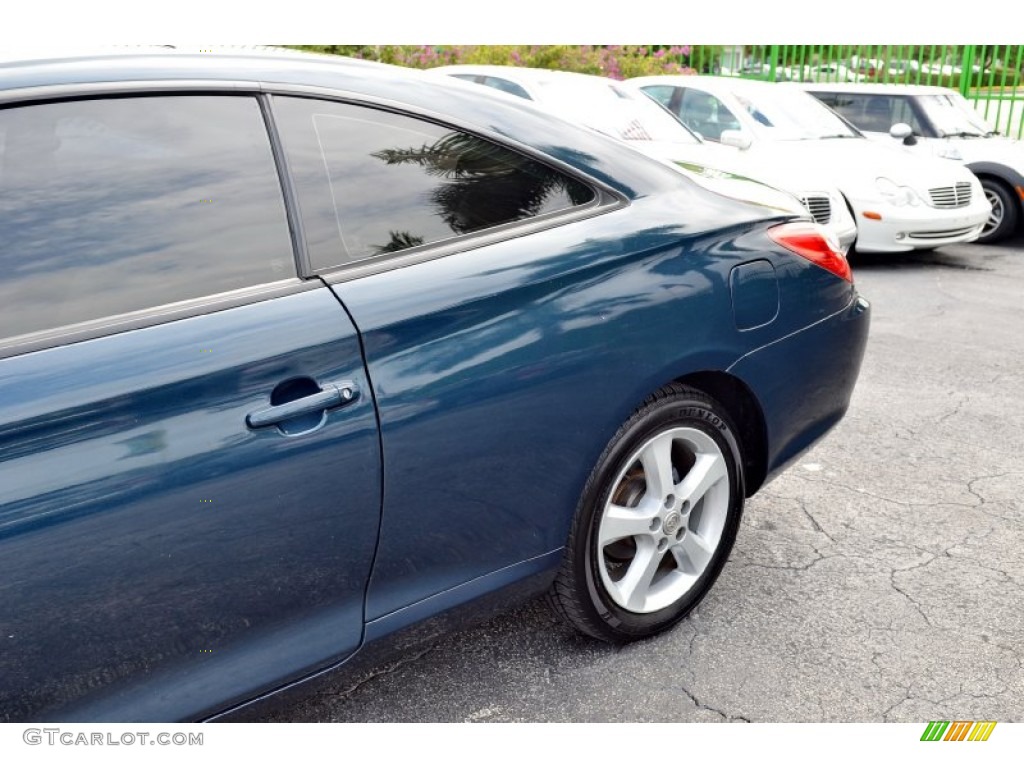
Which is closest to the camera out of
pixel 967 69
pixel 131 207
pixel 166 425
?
pixel 166 425

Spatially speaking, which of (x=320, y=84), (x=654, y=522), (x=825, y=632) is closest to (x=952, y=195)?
(x=825, y=632)

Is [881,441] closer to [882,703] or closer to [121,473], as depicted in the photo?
[882,703]

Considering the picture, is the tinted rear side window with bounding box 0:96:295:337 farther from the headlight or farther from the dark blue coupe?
the headlight

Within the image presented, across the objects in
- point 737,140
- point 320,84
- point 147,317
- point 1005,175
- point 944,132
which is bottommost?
point 1005,175

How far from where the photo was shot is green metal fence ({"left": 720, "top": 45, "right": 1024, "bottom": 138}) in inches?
551

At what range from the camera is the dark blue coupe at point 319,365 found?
171 centimetres

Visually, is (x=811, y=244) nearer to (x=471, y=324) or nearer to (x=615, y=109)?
(x=471, y=324)

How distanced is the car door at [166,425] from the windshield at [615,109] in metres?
5.87

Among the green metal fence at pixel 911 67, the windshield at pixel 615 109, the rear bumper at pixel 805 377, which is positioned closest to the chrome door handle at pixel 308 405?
the rear bumper at pixel 805 377

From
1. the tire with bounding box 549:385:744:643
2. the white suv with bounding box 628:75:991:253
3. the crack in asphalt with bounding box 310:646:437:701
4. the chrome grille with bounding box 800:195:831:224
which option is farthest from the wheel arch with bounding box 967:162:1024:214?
the crack in asphalt with bounding box 310:646:437:701

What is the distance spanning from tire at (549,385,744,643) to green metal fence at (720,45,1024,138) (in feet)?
42.2

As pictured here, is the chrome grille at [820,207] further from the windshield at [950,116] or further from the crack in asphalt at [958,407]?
the crack in asphalt at [958,407]

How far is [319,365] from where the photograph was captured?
192 cm
